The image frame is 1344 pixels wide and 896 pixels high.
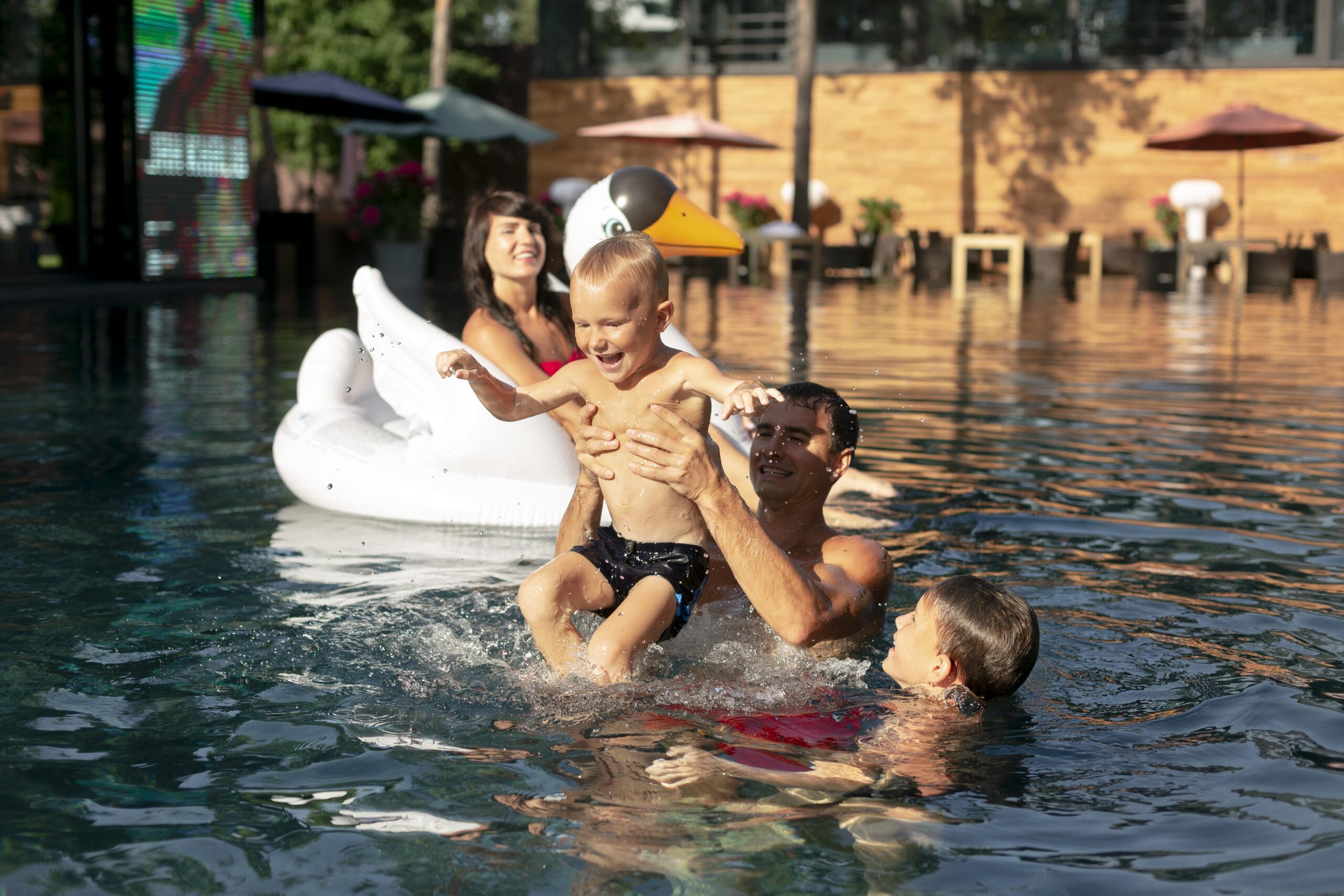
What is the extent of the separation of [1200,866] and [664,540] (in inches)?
58.5

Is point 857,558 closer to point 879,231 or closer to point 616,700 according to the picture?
point 616,700

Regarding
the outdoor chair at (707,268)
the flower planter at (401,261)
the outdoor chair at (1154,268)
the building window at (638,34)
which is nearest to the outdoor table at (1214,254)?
the outdoor chair at (1154,268)

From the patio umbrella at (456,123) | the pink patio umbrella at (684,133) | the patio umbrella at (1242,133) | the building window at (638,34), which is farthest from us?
the building window at (638,34)

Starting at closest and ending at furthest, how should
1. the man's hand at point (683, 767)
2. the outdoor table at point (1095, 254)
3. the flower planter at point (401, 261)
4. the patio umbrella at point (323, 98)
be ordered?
the man's hand at point (683, 767) < the flower planter at point (401, 261) < the patio umbrella at point (323, 98) < the outdoor table at point (1095, 254)

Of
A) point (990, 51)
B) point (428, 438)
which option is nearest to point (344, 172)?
point (990, 51)

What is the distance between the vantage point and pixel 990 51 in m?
24.1

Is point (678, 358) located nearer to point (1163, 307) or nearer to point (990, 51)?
point (1163, 307)

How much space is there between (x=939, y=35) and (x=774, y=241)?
Answer: 15.7 ft

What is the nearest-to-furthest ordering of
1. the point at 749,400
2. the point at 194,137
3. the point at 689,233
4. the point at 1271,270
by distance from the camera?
the point at 749,400
the point at 689,233
the point at 194,137
the point at 1271,270

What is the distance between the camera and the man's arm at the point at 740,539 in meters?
3.06

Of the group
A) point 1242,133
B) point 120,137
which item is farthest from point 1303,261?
point 120,137

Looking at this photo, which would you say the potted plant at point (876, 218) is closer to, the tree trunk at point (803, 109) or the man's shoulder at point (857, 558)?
the tree trunk at point (803, 109)

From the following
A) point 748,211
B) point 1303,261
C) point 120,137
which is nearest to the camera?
point 120,137

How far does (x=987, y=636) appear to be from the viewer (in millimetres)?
3092
